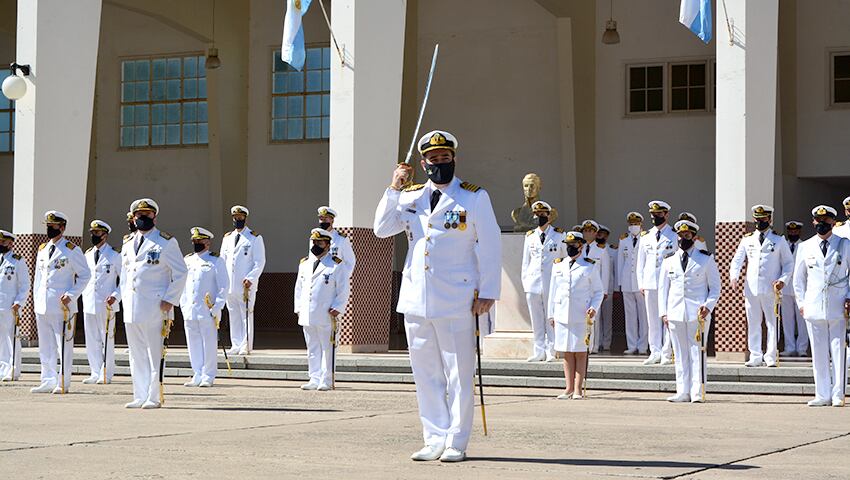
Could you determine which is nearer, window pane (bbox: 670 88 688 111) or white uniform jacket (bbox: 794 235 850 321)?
white uniform jacket (bbox: 794 235 850 321)

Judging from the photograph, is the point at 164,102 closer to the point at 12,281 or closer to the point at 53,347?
the point at 12,281

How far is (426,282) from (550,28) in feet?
63.2

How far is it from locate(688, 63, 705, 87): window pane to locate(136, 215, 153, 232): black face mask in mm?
15740

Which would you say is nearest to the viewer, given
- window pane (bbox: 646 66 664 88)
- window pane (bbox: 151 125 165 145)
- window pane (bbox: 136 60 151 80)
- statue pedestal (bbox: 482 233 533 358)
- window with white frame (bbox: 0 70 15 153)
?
statue pedestal (bbox: 482 233 533 358)

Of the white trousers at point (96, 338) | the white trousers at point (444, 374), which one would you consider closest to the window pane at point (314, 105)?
the white trousers at point (96, 338)

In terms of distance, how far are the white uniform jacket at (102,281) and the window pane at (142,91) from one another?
13.8 m

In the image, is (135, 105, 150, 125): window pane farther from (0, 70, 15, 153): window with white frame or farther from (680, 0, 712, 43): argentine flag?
(680, 0, 712, 43): argentine flag

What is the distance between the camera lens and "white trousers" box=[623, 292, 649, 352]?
21.0 metres

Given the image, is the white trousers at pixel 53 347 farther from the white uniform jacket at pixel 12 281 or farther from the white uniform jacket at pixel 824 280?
the white uniform jacket at pixel 824 280

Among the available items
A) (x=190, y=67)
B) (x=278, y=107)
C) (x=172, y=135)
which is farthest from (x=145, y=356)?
(x=172, y=135)

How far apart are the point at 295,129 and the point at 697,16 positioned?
501 inches

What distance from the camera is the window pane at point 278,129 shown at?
29.1 meters

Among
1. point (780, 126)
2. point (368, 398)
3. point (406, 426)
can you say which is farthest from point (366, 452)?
point (780, 126)

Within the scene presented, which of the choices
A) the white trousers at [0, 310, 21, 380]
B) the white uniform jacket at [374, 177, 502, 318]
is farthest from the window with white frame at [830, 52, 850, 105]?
the white uniform jacket at [374, 177, 502, 318]
